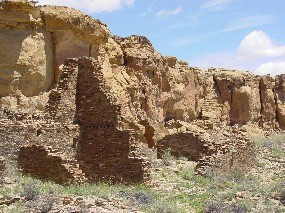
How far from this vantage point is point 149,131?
30.2 m

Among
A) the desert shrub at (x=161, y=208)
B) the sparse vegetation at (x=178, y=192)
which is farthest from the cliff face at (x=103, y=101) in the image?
the desert shrub at (x=161, y=208)

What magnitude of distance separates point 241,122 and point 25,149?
3727cm

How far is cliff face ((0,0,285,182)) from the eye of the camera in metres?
14.9

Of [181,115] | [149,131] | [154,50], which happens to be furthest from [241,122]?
[149,131]

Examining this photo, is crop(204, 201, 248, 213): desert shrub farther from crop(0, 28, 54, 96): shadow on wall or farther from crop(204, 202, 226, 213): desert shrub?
crop(0, 28, 54, 96): shadow on wall

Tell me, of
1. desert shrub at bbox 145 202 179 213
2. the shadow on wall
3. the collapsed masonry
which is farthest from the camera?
the shadow on wall

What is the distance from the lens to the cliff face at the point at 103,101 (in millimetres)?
14852

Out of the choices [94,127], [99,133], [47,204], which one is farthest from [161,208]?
[94,127]

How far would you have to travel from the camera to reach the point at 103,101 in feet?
51.8

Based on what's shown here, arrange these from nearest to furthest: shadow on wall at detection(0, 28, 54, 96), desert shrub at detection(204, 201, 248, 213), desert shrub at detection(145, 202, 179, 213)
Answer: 1. desert shrub at detection(145, 202, 179, 213)
2. desert shrub at detection(204, 201, 248, 213)
3. shadow on wall at detection(0, 28, 54, 96)

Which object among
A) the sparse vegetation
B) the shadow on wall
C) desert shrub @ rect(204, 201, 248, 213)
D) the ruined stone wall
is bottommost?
desert shrub @ rect(204, 201, 248, 213)

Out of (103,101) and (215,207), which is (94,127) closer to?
(103,101)

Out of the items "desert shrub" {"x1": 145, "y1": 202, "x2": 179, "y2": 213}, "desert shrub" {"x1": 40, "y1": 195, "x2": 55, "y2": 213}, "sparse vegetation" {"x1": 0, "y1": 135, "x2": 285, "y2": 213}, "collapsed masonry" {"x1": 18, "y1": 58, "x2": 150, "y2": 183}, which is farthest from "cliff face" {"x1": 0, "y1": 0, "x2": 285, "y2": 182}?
"desert shrub" {"x1": 40, "y1": 195, "x2": 55, "y2": 213}

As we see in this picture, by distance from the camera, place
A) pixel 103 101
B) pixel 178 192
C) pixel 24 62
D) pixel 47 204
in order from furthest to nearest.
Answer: pixel 24 62 < pixel 103 101 < pixel 178 192 < pixel 47 204
